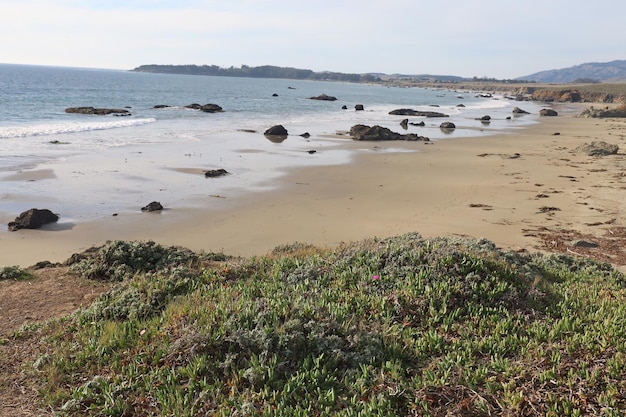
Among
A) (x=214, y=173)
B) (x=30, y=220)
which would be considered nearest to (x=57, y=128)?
(x=214, y=173)

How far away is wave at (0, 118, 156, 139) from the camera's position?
92.3 feet

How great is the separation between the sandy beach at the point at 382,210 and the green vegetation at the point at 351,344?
4662 mm

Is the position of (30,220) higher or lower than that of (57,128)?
lower

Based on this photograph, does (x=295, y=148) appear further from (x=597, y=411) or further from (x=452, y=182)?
(x=597, y=411)

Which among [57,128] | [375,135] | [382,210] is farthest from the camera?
[57,128]

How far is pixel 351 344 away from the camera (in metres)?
4.47

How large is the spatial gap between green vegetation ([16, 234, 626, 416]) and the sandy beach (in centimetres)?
466

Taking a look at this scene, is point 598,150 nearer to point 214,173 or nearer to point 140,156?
point 214,173

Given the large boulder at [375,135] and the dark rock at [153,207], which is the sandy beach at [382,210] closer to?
the dark rock at [153,207]

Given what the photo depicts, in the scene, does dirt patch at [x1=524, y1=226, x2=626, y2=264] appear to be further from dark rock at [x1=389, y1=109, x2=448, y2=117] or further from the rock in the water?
dark rock at [x1=389, y1=109, x2=448, y2=117]

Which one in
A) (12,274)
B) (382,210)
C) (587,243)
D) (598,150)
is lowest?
(382,210)

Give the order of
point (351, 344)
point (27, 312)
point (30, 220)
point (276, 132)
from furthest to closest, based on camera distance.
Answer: point (276, 132) < point (30, 220) < point (27, 312) < point (351, 344)

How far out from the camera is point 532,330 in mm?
4656

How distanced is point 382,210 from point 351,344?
968cm
